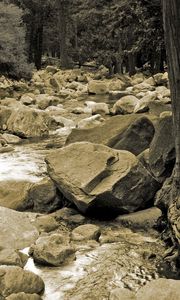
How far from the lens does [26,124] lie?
52.5 ft

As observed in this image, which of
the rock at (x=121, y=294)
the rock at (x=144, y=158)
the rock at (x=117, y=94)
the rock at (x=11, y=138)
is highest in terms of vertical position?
the rock at (x=144, y=158)

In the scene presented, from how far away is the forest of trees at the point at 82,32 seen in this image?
28.3ft

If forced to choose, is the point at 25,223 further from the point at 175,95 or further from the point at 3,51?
the point at 3,51

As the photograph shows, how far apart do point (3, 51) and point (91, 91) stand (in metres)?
5.32

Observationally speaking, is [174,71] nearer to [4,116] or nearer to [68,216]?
[68,216]

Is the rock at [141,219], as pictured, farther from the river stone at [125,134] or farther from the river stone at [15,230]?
the river stone at [125,134]

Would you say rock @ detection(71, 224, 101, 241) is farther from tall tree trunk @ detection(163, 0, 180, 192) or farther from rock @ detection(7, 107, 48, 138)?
rock @ detection(7, 107, 48, 138)

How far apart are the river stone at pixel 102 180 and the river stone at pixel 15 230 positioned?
0.82 meters

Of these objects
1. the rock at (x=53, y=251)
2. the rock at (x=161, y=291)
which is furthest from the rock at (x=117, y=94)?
the rock at (x=161, y=291)

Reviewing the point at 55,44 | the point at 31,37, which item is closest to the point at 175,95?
the point at 31,37

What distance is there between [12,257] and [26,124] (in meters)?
9.93

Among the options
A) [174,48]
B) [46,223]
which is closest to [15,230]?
[46,223]

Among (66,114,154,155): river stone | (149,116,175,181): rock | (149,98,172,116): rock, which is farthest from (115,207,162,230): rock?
(149,98,172,116): rock

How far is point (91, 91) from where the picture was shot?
2747 cm
